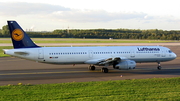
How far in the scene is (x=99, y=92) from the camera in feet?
51.2

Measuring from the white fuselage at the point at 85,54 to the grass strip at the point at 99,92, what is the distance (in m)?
8.47

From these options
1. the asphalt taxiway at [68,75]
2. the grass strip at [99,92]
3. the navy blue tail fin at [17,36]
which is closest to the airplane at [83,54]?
the navy blue tail fin at [17,36]

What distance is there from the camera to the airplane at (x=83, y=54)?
995 inches

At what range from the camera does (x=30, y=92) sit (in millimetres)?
15789

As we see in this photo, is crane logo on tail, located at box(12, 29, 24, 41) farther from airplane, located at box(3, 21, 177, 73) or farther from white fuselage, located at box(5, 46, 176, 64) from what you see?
white fuselage, located at box(5, 46, 176, 64)

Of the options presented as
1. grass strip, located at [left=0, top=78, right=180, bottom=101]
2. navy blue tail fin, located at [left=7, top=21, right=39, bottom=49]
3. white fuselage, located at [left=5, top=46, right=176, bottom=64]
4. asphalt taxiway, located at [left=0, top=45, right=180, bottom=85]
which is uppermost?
navy blue tail fin, located at [left=7, top=21, right=39, bottom=49]

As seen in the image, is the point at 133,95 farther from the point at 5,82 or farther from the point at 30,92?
the point at 5,82

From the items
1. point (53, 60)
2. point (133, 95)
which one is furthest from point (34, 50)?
point (133, 95)

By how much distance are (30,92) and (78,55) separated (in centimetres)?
1181

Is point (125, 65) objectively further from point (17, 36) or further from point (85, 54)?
point (17, 36)

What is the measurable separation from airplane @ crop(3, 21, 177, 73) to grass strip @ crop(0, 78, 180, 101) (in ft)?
24.0

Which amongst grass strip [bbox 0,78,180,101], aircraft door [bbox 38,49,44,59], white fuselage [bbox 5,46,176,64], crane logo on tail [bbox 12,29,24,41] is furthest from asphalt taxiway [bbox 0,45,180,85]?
crane logo on tail [bbox 12,29,24,41]

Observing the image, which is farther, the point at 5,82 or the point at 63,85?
the point at 5,82

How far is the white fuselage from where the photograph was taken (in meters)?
25.6
